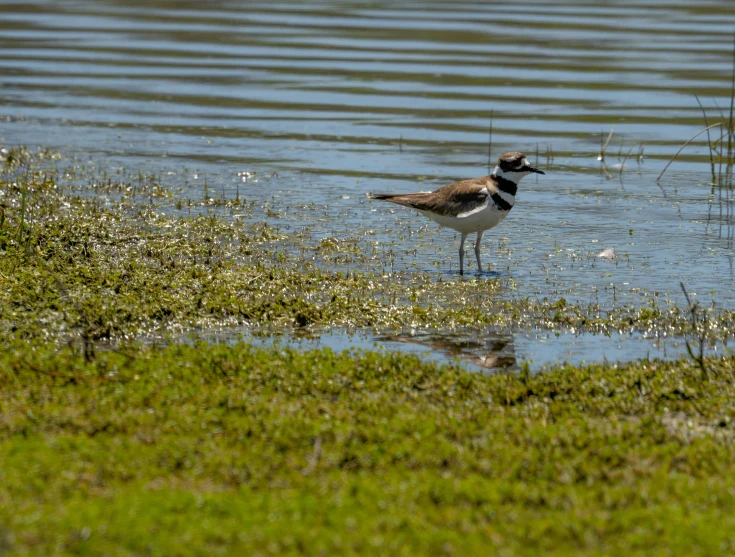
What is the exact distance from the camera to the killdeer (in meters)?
13.6

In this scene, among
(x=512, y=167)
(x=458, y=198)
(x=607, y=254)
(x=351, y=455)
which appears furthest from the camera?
(x=607, y=254)

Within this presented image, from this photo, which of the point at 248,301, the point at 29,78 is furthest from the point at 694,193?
the point at 29,78

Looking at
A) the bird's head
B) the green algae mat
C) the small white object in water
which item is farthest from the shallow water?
the green algae mat

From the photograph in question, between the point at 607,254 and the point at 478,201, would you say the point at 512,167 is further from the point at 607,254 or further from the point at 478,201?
the point at 607,254

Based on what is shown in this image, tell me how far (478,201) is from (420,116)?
11.1 meters

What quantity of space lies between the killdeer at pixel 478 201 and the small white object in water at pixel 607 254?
131 centimetres

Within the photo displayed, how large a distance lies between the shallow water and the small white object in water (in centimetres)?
11

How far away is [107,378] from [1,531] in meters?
2.73

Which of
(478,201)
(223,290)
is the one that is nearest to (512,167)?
(478,201)

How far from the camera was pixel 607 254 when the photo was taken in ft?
46.6

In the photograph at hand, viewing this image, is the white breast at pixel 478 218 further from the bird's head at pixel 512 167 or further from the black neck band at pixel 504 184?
the bird's head at pixel 512 167

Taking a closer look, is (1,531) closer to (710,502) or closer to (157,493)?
(157,493)

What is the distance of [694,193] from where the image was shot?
18.2 m

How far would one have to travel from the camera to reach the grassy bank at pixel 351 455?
6.30m
